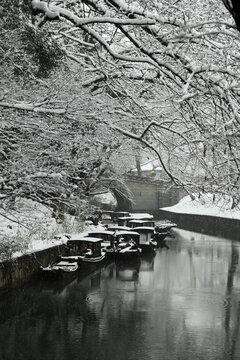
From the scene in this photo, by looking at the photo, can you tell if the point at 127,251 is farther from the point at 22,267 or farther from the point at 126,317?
the point at 126,317

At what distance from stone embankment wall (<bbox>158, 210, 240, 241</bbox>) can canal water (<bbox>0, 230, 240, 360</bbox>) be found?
15900 mm

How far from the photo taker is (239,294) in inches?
552

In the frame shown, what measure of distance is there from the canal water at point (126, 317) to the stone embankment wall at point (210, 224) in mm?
15900

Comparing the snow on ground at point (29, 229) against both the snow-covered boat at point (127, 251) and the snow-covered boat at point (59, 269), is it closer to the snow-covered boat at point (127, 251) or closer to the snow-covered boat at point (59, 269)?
the snow-covered boat at point (59, 269)

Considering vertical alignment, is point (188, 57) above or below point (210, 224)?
above

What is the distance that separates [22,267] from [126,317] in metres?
→ 3.96

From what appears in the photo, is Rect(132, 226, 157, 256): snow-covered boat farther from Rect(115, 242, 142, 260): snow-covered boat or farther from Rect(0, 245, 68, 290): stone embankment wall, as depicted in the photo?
Rect(0, 245, 68, 290): stone embankment wall

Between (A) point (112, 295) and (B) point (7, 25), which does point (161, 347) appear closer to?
(A) point (112, 295)

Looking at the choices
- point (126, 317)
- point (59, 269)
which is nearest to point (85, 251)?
point (59, 269)

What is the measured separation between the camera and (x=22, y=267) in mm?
13297

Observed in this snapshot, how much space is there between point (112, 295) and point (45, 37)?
9177 millimetres

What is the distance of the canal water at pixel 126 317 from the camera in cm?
872

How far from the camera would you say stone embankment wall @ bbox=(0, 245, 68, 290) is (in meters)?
12.3

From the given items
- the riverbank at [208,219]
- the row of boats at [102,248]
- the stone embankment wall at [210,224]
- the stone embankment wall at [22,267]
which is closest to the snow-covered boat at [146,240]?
the row of boats at [102,248]
